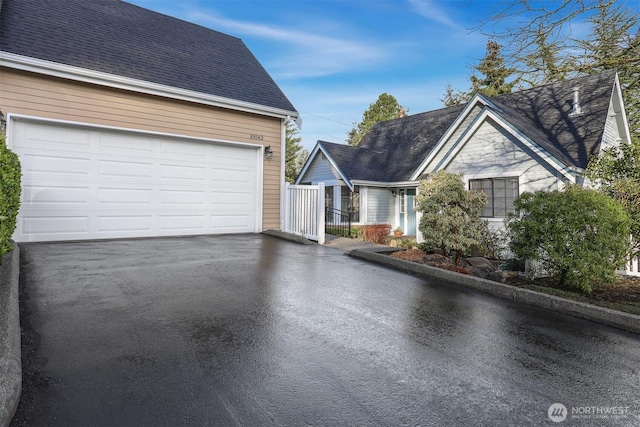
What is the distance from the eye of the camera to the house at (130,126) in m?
7.47

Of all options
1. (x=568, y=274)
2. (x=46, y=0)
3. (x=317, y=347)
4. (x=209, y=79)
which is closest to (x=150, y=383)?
(x=317, y=347)

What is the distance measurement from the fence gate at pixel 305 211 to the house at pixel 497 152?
493cm

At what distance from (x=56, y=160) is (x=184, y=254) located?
12.6ft

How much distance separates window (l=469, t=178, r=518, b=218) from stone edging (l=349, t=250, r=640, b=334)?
5581 mm

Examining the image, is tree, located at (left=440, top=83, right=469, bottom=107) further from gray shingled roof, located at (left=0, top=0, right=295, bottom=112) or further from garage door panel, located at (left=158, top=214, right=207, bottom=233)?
garage door panel, located at (left=158, top=214, right=207, bottom=233)

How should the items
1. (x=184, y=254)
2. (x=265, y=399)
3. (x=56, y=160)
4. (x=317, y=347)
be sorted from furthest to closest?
(x=56, y=160)
(x=184, y=254)
(x=317, y=347)
(x=265, y=399)

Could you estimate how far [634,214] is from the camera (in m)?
5.66

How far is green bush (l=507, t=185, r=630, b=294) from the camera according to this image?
4828 mm

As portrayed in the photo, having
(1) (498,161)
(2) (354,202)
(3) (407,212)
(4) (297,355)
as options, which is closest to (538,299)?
(4) (297,355)

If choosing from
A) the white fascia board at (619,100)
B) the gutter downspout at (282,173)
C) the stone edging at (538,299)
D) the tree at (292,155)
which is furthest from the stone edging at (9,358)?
the tree at (292,155)

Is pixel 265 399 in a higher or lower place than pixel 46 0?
lower

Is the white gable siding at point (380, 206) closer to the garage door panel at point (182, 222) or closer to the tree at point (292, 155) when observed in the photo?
the garage door panel at point (182, 222)

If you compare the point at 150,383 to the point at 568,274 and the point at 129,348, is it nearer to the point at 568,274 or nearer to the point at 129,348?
the point at 129,348

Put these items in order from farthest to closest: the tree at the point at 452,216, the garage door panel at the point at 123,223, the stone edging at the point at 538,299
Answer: the garage door panel at the point at 123,223 < the tree at the point at 452,216 < the stone edging at the point at 538,299
